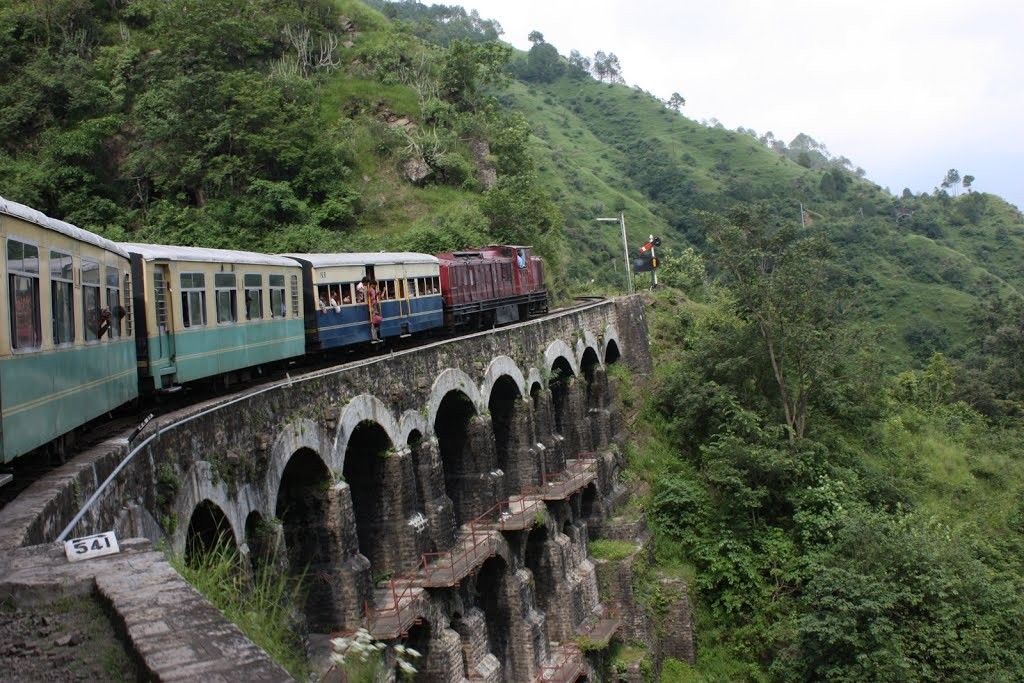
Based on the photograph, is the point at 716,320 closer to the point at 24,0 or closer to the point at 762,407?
the point at 762,407

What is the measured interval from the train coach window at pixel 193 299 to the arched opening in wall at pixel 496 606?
7237 millimetres

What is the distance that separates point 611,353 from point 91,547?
26.0 m

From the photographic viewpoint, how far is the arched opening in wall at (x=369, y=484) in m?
14.4

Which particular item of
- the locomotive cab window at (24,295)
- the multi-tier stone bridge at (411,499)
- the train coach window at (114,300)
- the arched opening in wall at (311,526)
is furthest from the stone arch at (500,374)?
the locomotive cab window at (24,295)

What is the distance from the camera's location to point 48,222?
7.77m

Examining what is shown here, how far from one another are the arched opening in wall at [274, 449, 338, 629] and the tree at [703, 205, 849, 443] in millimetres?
15364

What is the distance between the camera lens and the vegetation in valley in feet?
66.3

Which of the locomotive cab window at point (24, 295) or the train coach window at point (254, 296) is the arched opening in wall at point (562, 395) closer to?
the train coach window at point (254, 296)

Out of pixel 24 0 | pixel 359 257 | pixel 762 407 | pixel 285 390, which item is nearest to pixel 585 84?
pixel 24 0

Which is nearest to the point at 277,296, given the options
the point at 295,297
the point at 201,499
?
the point at 295,297

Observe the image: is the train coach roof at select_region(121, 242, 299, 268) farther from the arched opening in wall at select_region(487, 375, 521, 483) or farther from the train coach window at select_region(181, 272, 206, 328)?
the arched opening in wall at select_region(487, 375, 521, 483)

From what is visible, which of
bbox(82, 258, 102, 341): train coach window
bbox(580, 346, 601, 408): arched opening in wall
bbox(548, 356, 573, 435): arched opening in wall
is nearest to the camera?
bbox(82, 258, 102, 341): train coach window

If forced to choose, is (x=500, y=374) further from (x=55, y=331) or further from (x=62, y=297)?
(x=55, y=331)

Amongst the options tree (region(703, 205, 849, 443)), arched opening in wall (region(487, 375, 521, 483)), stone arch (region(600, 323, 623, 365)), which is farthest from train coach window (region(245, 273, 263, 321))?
stone arch (region(600, 323, 623, 365))
